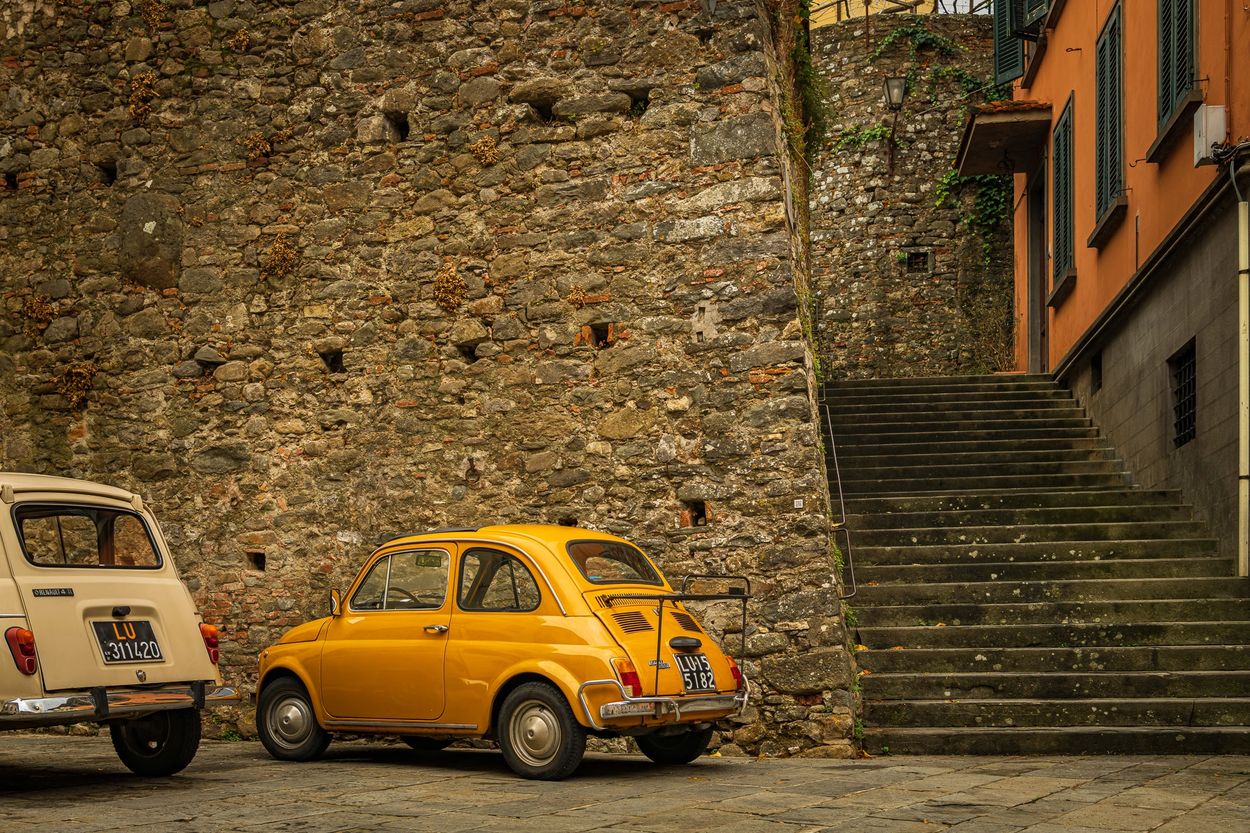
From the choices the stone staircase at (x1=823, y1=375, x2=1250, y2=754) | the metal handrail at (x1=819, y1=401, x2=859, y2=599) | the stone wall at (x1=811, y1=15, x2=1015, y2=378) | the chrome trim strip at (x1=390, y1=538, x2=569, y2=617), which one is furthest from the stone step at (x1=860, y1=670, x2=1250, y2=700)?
the stone wall at (x1=811, y1=15, x2=1015, y2=378)

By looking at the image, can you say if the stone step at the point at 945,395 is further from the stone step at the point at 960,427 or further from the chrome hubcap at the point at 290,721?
the chrome hubcap at the point at 290,721

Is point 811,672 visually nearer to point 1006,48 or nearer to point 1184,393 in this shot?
point 1184,393

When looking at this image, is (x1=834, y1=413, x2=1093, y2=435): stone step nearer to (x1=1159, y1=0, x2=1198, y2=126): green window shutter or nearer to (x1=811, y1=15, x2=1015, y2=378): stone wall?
(x1=1159, y1=0, x2=1198, y2=126): green window shutter

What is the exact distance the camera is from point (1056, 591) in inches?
385

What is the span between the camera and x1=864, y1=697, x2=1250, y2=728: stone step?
8195 mm

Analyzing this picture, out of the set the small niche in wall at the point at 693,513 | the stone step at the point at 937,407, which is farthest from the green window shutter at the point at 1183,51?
the small niche in wall at the point at 693,513

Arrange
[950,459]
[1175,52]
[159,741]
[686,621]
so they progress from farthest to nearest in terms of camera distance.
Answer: [950,459]
[1175,52]
[686,621]
[159,741]

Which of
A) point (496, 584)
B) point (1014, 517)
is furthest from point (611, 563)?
point (1014, 517)

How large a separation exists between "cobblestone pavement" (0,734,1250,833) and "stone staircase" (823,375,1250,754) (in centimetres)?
54

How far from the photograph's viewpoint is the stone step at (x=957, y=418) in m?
13.5

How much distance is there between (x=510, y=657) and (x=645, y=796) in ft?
3.94

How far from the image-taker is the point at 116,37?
11.0 m

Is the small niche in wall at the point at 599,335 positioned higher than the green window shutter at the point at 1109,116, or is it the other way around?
the green window shutter at the point at 1109,116

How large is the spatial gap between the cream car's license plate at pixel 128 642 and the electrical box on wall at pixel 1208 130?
792cm
